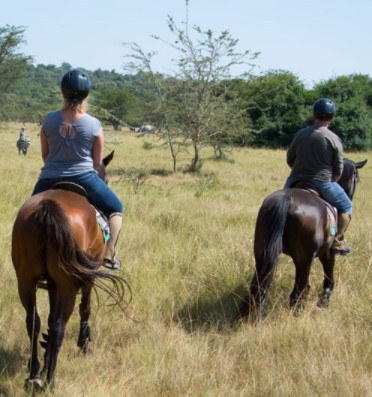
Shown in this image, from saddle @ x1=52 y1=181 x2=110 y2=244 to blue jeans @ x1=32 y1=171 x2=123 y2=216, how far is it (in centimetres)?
4

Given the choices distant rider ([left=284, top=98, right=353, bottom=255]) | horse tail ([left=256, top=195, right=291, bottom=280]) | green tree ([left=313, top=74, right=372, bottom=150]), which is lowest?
horse tail ([left=256, top=195, right=291, bottom=280])

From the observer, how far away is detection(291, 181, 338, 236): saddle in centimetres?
548

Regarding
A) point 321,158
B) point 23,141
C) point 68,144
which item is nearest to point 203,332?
point 68,144

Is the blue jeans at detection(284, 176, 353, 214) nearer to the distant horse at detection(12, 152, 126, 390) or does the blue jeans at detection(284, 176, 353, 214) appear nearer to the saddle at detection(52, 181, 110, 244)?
the saddle at detection(52, 181, 110, 244)

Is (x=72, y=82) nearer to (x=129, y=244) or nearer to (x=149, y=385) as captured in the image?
(x=149, y=385)

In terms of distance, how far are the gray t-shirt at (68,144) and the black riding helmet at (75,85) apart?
0.15 meters

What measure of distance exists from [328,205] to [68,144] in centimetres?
284

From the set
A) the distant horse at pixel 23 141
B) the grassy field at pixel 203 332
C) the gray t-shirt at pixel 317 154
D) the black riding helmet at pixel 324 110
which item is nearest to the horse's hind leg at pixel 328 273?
the grassy field at pixel 203 332

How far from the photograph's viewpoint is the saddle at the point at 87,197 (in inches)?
163

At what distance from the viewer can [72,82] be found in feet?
13.2

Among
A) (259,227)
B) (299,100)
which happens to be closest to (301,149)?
(259,227)

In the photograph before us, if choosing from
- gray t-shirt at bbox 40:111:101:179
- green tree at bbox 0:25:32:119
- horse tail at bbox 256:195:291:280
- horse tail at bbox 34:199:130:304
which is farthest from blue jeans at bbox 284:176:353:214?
green tree at bbox 0:25:32:119

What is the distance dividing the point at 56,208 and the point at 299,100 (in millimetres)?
41638

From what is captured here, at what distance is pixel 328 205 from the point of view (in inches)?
218
